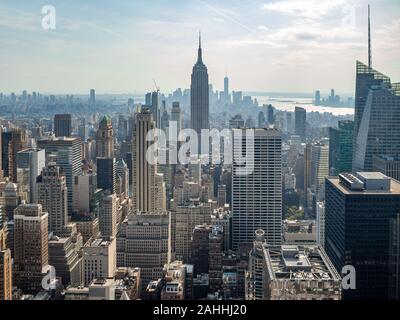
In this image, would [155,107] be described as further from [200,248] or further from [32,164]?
[32,164]

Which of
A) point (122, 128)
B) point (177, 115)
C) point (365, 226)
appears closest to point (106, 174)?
point (122, 128)

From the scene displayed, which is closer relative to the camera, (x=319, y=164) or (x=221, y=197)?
(x=319, y=164)

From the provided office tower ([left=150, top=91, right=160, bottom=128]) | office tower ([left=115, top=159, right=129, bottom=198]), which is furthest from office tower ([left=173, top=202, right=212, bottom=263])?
office tower ([left=150, top=91, right=160, bottom=128])

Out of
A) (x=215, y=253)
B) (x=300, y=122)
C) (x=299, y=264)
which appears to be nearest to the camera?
(x=299, y=264)

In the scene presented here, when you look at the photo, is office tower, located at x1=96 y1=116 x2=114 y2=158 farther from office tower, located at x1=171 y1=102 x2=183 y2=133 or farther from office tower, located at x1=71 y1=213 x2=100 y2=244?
office tower, located at x1=71 y1=213 x2=100 y2=244

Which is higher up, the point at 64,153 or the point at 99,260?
the point at 64,153
